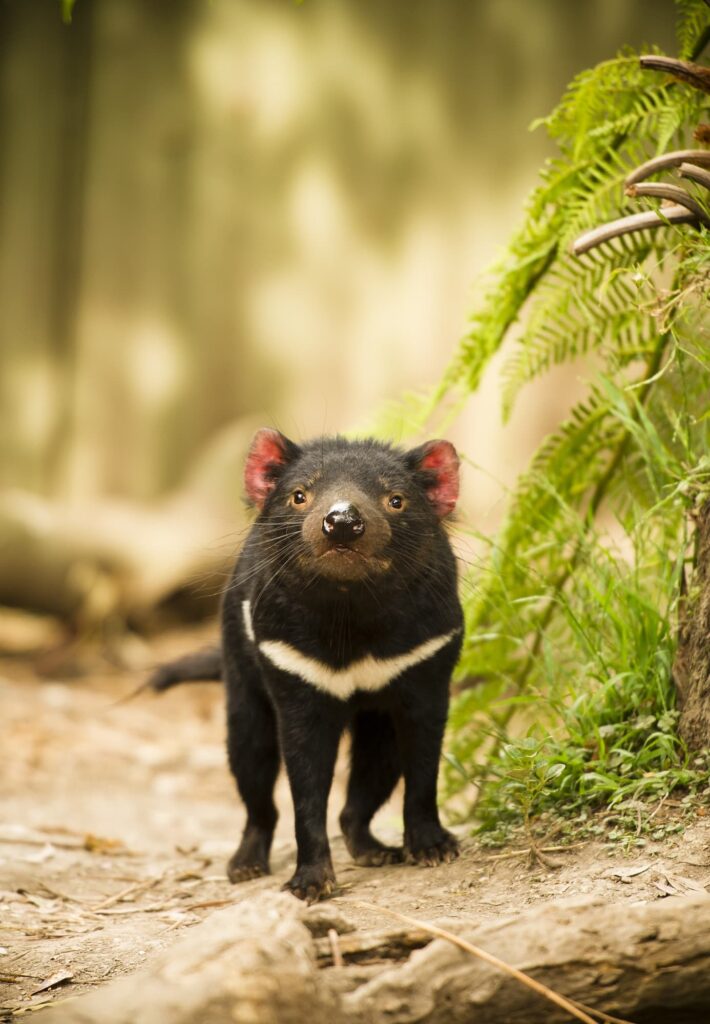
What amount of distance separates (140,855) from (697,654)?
77.8 inches

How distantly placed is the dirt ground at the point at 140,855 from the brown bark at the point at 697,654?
7.2 inches

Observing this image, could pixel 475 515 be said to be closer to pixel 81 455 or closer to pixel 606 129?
pixel 606 129

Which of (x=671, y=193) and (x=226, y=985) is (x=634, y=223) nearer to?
(x=671, y=193)

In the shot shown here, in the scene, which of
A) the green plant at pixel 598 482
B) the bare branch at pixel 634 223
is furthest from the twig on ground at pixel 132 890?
the bare branch at pixel 634 223

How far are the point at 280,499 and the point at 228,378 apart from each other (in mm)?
4525

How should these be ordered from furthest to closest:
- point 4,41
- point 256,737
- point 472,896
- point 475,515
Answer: point 4,41 < point 475,515 < point 256,737 < point 472,896

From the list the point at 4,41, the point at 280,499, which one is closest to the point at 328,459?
the point at 280,499

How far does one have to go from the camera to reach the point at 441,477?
2664 mm

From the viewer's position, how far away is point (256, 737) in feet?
9.84

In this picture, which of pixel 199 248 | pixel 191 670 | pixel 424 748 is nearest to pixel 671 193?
pixel 424 748

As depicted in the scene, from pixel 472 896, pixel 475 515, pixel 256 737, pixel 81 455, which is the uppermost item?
pixel 81 455

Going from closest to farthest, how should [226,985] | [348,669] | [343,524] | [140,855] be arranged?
1. [226,985]
2. [343,524]
3. [348,669]
4. [140,855]

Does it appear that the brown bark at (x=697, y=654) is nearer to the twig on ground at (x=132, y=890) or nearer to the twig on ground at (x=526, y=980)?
the twig on ground at (x=526, y=980)

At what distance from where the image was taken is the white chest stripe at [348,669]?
2539 millimetres
